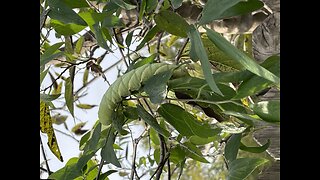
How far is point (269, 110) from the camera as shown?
332 mm

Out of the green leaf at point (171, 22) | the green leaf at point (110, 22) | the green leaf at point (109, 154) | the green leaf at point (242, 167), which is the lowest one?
the green leaf at point (242, 167)

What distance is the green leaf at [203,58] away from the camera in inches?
10.7

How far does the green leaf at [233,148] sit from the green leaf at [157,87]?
0.10 metres

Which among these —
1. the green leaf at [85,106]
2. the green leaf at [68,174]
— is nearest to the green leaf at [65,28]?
the green leaf at [68,174]

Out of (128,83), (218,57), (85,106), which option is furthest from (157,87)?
(85,106)

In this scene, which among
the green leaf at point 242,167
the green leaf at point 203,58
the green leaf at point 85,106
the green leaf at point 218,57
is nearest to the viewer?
the green leaf at point 203,58

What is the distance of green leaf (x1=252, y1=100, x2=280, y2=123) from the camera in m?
0.33

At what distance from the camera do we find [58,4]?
39cm

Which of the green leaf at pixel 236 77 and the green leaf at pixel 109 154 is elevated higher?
the green leaf at pixel 236 77

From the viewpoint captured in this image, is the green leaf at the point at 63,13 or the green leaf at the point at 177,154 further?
the green leaf at the point at 177,154

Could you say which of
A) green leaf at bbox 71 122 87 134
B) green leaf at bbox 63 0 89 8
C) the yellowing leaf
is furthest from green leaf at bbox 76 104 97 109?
green leaf at bbox 63 0 89 8

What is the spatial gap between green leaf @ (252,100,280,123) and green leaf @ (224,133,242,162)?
0.09m

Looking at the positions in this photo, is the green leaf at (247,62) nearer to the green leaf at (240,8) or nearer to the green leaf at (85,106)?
the green leaf at (240,8)

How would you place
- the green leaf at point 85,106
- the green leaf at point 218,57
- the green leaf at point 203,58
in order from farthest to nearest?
the green leaf at point 85,106, the green leaf at point 218,57, the green leaf at point 203,58
